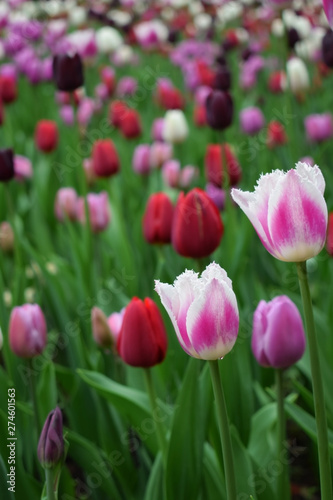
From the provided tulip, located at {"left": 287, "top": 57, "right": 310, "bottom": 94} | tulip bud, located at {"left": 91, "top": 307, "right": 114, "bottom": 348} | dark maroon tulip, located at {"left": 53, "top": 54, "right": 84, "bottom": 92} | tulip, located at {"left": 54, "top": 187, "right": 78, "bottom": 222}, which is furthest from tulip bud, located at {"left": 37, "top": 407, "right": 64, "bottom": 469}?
tulip, located at {"left": 287, "top": 57, "right": 310, "bottom": 94}

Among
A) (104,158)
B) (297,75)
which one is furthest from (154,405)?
(297,75)

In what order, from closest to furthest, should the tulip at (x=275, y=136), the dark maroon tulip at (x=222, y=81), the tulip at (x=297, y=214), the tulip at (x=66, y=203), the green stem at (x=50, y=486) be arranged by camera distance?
the tulip at (x=297, y=214)
the green stem at (x=50, y=486)
the tulip at (x=66, y=203)
the dark maroon tulip at (x=222, y=81)
the tulip at (x=275, y=136)

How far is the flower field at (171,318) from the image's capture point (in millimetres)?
657

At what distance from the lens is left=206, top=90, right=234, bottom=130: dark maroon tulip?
5.42 feet

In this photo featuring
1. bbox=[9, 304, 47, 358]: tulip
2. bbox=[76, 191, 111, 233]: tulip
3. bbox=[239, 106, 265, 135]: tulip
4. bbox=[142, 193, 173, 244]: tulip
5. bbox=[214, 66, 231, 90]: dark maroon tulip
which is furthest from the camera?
bbox=[239, 106, 265, 135]: tulip

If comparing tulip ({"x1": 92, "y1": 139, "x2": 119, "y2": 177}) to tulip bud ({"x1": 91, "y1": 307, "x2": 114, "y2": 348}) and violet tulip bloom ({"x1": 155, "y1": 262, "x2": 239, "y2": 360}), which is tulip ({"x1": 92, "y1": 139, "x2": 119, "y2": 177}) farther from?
violet tulip bloom ({"x1": 155, "y1": 262, "x2": 239, "y2": 360})

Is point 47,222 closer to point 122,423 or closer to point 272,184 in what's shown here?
point 122,423

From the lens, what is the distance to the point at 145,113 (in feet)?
12.1

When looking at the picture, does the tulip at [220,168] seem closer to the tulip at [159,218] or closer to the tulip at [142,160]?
the tulip at [159,218]

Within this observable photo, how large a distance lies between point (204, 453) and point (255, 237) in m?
0.93

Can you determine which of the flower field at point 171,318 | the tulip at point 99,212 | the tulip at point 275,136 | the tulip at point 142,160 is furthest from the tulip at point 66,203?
the tulip at point 275,136

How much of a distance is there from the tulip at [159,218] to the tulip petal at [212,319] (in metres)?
0.81

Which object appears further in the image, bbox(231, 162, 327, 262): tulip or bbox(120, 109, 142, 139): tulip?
bbox(120, 109, 142, 139): tulip

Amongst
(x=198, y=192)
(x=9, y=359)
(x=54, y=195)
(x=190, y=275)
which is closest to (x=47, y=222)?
(x=54, y=195)
